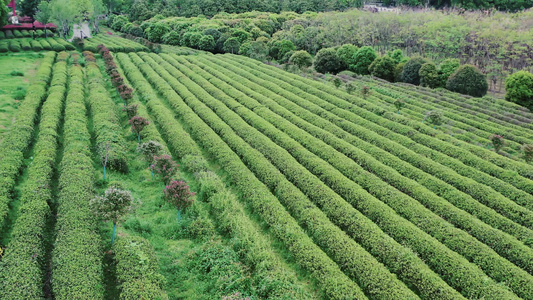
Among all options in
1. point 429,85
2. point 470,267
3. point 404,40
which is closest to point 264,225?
point 470,267

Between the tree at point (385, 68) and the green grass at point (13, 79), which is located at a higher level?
the green grass at point (13, 79)

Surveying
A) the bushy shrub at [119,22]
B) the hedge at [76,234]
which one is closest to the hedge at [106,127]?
the hedge at [76,234]

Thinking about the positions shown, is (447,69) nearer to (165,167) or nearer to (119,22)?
(165,167)

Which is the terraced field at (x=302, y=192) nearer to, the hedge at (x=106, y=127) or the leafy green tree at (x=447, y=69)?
the hedge at (x=106, y=127)

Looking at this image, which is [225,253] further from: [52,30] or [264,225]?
[52,30]

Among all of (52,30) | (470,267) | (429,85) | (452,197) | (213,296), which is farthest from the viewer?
(52,30)

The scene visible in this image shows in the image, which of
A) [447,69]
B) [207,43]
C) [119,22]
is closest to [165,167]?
[447,69]
